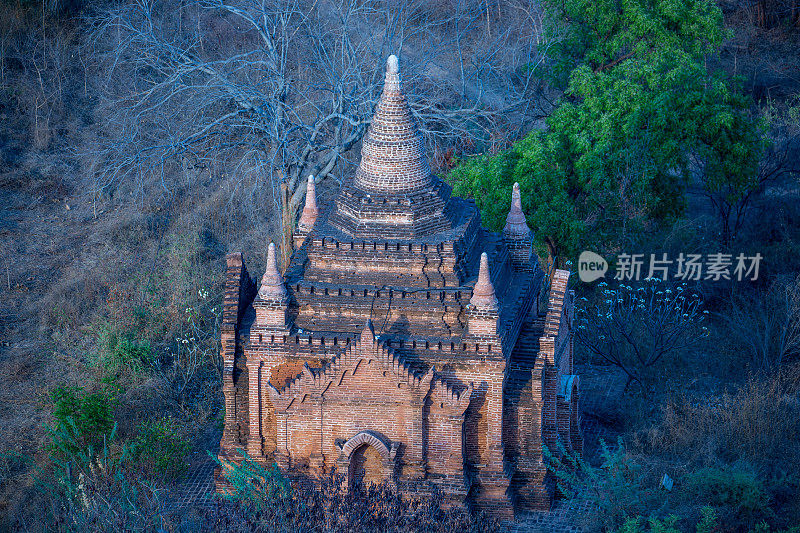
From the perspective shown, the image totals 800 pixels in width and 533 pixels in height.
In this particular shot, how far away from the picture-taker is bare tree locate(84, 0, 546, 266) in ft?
114

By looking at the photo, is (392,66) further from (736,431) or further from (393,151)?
(736,431)

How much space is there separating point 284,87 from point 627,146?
453 inches

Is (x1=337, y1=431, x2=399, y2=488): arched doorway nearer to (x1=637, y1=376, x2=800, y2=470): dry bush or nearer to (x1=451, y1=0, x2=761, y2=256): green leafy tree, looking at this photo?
(x1=637, y1=376, x2=800, y2=470): dry bush

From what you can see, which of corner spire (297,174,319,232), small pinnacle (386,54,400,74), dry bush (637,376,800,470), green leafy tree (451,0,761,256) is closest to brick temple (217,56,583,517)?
small pinnacle (386,54,400,74)

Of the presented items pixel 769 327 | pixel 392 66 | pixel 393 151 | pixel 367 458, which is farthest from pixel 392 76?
pixel 769 327

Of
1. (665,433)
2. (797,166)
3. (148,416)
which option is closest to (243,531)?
(148,416)

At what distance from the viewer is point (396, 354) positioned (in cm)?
2102

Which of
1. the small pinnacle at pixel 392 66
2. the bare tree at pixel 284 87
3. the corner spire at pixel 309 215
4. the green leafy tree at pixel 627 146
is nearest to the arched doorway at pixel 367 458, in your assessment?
the corner spire at pixel 309 215

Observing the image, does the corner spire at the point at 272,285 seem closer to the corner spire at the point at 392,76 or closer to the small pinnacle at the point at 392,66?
the corner spire at the point at 392,76

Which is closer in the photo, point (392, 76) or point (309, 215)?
point (392, 76)

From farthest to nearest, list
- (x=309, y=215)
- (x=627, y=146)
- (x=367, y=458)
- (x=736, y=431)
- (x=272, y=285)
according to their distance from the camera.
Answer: (x=627, y=146) → (x=736, y=431) → (x=309, y=215) → (x=367, y=458) → (x=272, y=285)

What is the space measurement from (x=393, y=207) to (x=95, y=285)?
17.1 metres

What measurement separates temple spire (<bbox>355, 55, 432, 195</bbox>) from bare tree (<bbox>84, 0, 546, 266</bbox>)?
1198 cm

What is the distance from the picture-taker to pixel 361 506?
20.5 meters
